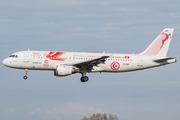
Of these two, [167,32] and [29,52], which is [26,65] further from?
[167,32]

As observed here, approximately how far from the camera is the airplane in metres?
59.2

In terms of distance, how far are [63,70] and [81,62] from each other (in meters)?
3.30

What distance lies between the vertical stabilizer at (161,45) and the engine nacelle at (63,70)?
15.4 metres

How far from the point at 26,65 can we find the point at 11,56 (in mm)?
3320

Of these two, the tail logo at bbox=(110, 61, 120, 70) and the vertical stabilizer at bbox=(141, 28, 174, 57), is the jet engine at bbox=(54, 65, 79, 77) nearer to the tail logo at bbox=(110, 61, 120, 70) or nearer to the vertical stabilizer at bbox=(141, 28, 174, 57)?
the tail logo at bbox=(110, 61, 120, 70)

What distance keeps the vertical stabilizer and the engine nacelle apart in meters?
15.4

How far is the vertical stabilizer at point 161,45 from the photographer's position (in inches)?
2621

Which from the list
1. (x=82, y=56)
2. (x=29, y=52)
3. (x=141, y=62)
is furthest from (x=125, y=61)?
(x=29, y=52)

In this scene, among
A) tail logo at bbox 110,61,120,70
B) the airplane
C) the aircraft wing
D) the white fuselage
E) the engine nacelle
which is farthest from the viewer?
tail logo at bbox 110,61,120,70

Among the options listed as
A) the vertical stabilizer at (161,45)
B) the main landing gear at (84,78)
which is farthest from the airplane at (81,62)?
the vertical stabilizer at (161,45)

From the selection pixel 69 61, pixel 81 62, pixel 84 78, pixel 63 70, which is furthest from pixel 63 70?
pixel 84 78

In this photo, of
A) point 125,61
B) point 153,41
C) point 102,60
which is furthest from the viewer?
point 153,41

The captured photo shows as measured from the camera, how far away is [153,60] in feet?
211

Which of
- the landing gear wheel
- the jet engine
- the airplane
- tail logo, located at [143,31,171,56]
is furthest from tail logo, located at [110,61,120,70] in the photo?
the jet engine
